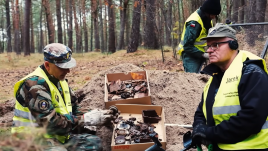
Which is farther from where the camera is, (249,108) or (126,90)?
(126,90)

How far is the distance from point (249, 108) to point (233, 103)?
17cm

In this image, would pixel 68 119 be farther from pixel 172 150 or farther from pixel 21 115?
pixel 172 150

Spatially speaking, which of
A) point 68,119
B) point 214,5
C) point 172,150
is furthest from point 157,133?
point 214,5

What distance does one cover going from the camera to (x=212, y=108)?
2490mm

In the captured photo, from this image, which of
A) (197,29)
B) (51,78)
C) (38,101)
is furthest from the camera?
(197,29)

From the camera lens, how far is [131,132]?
12.8ft

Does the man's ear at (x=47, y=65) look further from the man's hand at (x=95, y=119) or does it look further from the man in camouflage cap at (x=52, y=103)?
the man's hand at (x=95, y=119)

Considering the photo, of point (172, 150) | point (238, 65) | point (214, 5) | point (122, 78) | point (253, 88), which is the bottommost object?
point (172, 150)

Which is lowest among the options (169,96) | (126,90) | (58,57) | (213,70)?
(169,96)

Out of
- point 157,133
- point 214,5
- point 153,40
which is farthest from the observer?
point 153,40

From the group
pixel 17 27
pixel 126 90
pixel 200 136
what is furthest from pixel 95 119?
pixel 17 27

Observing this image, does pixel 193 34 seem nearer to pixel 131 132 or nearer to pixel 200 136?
pixel 131 132

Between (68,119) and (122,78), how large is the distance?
8.42ft

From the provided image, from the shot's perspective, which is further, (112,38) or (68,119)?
(112,38)
